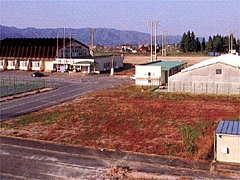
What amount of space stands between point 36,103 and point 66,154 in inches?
476

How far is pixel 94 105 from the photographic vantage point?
1001 inches

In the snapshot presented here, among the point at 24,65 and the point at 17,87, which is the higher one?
the point at 24,65

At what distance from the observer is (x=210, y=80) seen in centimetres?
2984

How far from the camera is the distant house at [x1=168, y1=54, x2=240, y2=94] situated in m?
29.0

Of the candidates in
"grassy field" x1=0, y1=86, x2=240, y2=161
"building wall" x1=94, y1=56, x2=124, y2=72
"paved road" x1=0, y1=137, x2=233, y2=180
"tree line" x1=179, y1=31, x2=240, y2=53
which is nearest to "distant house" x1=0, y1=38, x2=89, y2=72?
"building wall" x1=94, y1=56, x2=124, y2=72

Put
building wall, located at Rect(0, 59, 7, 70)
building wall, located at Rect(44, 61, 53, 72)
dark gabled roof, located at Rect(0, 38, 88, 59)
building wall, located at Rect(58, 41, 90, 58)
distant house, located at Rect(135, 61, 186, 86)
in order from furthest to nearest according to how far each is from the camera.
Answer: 1. building wall, located at Rect(0, 59, 7, 70)
2. building wall, located at Rect(58, 41, 90, 58)
3. dark gabled roof, located at Rect(0, 38, 88, 59)
4. building wall, located at Rect(44, 61, 53, 72)
5. distant house, located at Rect(135, 61, 186, 86)

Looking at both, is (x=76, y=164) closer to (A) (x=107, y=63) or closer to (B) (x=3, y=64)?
(A) (x=107, y=63)

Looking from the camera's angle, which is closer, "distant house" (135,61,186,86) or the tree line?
"distant house" (135,61,186,86)

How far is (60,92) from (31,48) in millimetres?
22143

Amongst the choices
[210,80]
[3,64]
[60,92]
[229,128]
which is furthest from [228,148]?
[3,64]

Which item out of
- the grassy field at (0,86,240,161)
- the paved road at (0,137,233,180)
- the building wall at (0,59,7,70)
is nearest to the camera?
the paved road at (0,137,233,180)

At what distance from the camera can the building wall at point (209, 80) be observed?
29.0m

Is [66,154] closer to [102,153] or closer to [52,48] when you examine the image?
[102,153]

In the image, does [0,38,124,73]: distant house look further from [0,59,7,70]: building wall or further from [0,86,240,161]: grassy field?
[0,86,240,161]: grassy field
